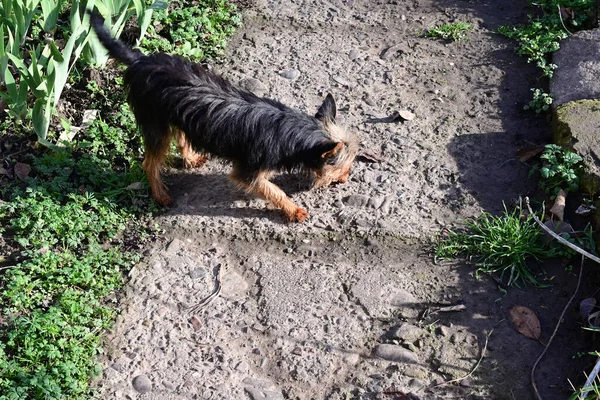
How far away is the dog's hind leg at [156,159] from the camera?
4.92 metres

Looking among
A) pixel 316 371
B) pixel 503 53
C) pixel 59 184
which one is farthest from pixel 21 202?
pixel 503 53

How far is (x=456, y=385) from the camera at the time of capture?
3928 millimetres

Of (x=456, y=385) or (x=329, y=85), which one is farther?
(x=329, y=85)

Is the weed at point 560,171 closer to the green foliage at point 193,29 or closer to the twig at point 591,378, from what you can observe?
the twig at point 591,378

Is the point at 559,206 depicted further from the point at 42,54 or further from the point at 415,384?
the point at 42,54

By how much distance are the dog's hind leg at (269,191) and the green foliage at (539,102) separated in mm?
2210

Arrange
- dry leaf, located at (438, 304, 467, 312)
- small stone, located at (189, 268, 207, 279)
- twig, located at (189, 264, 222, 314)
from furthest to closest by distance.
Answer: small stone, located at (189, 268, 207, 279)
twig, located at (189, 264, 222, 314)
dry leaf, located at (438, 304, 467, 312)

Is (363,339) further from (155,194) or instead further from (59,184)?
(59,184)

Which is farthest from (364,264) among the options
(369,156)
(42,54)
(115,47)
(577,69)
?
(42,54)

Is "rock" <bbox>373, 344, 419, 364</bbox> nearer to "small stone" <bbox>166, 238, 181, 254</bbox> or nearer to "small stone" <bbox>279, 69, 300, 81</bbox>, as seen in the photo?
"small stone" <bbox>166, 238, 181, 254</bbox>

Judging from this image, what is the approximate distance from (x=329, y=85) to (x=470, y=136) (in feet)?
4.49

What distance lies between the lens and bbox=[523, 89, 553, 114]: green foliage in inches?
220

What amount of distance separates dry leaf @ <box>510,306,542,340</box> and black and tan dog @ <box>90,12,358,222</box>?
5.26 ft

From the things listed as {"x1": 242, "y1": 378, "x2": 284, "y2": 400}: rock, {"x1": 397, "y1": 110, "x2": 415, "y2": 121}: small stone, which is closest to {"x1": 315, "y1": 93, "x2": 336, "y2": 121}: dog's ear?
{"x1": 397, "y1": 110, "x2": 415, "y2": 121}: small stone
